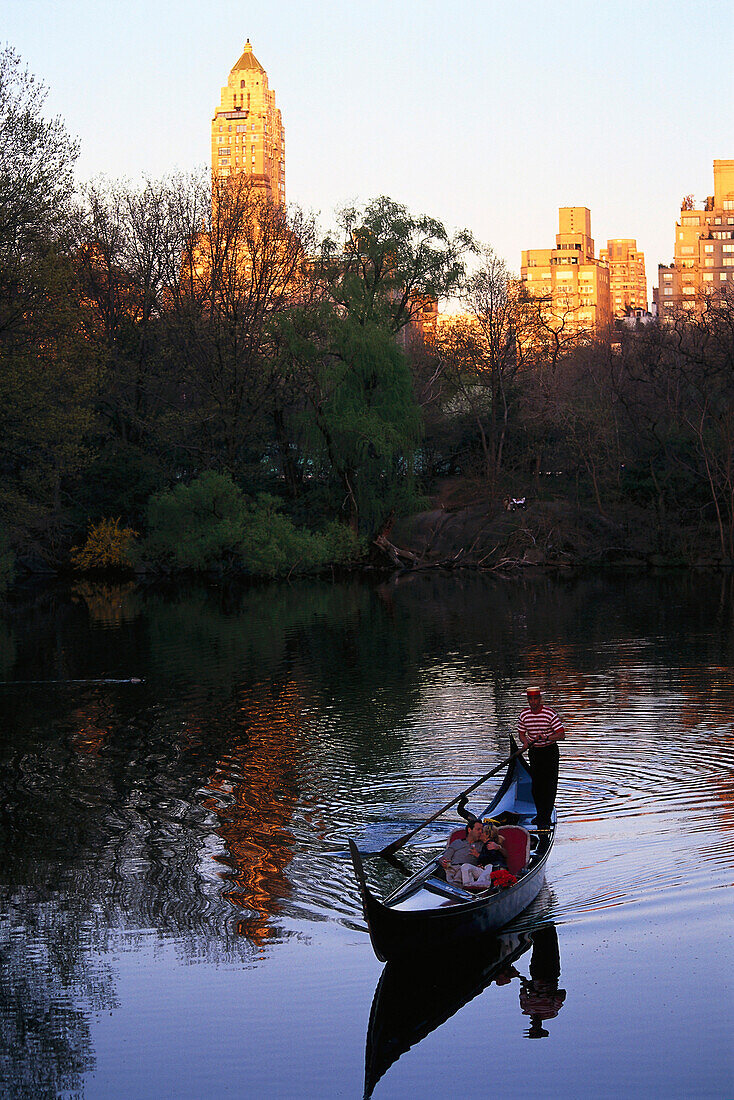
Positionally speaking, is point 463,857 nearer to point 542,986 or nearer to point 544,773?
point 542,986

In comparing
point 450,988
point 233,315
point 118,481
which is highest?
point 233,315

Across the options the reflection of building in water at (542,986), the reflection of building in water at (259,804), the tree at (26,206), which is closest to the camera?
the reflection of building in water at (542,986)

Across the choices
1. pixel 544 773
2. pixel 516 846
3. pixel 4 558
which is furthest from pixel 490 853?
pixel 4 558

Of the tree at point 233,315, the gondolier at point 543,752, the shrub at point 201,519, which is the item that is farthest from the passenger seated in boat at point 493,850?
the tree at point 233,315

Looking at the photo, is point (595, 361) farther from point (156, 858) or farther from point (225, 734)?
point (156, 858)

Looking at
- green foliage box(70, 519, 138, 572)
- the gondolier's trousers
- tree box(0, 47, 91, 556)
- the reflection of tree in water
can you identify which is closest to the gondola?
the gondolier's trousers

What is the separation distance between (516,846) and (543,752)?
2.60 meters

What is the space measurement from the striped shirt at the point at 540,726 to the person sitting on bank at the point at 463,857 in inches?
102

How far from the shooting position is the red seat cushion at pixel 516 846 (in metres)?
13.1

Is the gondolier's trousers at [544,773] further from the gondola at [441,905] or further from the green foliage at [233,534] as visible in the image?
the green foliage at [233,534]

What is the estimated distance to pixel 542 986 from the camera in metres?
11.4

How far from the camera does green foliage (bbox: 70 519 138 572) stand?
59.4m

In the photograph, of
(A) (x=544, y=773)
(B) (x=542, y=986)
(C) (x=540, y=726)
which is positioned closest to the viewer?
(B) (x=542, y=986)

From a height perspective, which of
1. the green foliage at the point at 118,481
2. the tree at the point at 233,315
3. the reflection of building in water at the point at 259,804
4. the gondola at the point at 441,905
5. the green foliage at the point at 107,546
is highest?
the tree at the point at 233,315
